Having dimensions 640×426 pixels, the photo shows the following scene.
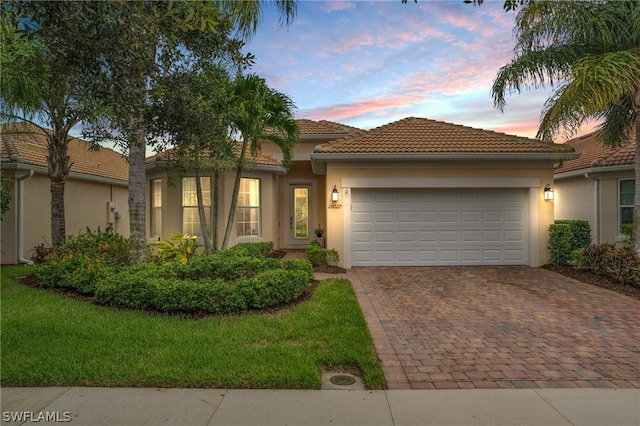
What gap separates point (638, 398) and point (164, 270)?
276 inches

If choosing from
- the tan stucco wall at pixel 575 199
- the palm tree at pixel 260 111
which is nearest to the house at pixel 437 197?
the palm tree at pixel 260 111

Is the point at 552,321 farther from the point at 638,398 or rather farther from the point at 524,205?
the point at 524,205

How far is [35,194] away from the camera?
37.7 ft

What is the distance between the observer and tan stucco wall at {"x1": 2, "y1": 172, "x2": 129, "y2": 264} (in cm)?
1080

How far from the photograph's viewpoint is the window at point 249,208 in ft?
38.9

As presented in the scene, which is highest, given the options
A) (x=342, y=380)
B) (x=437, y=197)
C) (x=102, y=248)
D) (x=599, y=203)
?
(x=437, y=197)

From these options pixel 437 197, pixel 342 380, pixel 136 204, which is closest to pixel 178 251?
pixel 136 204

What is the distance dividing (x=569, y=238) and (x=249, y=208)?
974 centimetres

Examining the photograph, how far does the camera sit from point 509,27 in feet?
28.6

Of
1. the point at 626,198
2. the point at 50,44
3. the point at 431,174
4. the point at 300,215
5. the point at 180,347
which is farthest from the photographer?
the point at 300,215

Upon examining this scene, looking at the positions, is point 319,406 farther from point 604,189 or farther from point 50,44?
point 604,189

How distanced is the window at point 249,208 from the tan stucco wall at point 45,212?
249 inches

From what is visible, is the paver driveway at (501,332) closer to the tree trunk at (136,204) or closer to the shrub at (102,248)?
the tree trunk at (136,204)

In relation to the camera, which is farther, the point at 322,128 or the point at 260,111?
the point at 322,128
